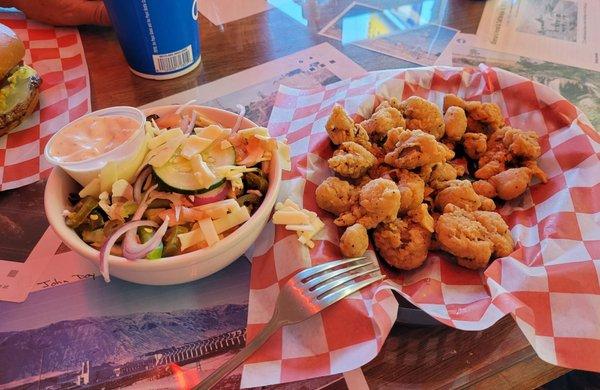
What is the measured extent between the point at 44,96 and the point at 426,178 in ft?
3.53

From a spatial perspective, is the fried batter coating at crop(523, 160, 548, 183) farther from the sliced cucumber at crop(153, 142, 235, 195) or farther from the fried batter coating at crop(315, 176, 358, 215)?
the sliced cucumber at crop(153, 142, 235, 195)

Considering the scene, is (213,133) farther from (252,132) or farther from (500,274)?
(500,274)

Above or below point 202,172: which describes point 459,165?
below

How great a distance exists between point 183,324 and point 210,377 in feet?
0.52

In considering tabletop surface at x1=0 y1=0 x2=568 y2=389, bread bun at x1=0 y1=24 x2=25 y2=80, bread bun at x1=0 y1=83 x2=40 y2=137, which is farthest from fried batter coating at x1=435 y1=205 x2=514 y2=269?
bread bun at x1=0 y1=24 x2=25 y2=80

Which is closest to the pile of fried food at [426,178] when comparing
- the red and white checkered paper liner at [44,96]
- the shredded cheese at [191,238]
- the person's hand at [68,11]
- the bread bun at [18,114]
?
the shredded cheese at [191,238]

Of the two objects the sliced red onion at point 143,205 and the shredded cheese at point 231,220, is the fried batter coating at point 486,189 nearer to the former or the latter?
the shredded cheese at point 231,220

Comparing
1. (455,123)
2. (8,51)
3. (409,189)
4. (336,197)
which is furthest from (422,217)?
(8,51)

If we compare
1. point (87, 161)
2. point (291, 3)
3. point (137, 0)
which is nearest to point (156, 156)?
point (87, 161)

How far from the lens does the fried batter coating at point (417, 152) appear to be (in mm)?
922

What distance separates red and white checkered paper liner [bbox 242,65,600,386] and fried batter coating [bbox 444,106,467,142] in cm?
16

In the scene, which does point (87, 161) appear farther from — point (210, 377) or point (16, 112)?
point (16, 112)

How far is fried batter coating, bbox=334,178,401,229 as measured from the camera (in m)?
0.85

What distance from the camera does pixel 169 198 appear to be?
840 mm
